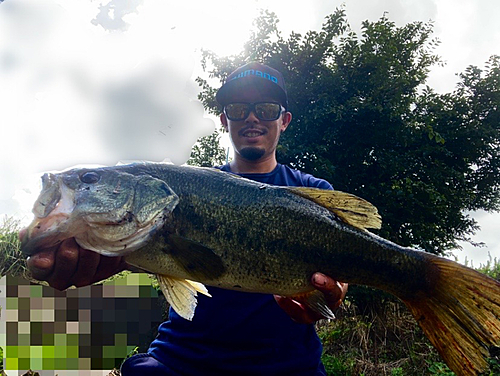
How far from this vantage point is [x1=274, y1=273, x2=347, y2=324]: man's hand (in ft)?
7.18

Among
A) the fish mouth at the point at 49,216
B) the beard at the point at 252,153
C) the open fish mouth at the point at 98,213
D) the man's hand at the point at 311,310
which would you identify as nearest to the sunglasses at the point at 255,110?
the beard at the point at 252,153

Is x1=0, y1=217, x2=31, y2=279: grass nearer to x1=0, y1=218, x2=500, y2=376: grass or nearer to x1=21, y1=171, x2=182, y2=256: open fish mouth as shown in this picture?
x1=0, y1=218, x2=500, y2=376: grass

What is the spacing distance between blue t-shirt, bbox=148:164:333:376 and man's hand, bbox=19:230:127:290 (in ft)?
2.62

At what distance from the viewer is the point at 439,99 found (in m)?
8.99

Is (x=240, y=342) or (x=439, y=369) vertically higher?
(x=240, y=342)

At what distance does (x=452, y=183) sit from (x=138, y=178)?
8.78 m

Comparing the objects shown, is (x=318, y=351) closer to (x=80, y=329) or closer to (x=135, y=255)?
(x=135, y=255)

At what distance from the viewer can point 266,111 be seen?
3.78m

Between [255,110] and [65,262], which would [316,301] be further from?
[255,110]

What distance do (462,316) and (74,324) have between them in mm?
3337

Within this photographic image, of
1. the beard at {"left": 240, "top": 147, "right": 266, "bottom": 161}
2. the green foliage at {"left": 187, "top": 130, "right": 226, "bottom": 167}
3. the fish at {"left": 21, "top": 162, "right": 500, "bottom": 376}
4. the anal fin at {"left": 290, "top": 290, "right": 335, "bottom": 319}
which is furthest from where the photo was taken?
the green foliage at {"left": 187, "top": 130, "right": 226, "bottom": 167}

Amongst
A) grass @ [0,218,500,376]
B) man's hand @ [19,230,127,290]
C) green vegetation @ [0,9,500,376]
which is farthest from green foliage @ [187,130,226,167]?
man's hand @ [19,230,127,290]

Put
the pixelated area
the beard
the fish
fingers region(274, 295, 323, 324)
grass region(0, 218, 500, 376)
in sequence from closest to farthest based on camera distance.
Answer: the fish, fingers region(274, 295, 323, 324), the pixelated area, the beard, grass region(0, 218, 500, 376)

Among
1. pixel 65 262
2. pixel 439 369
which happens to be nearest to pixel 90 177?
pixel 65 262
